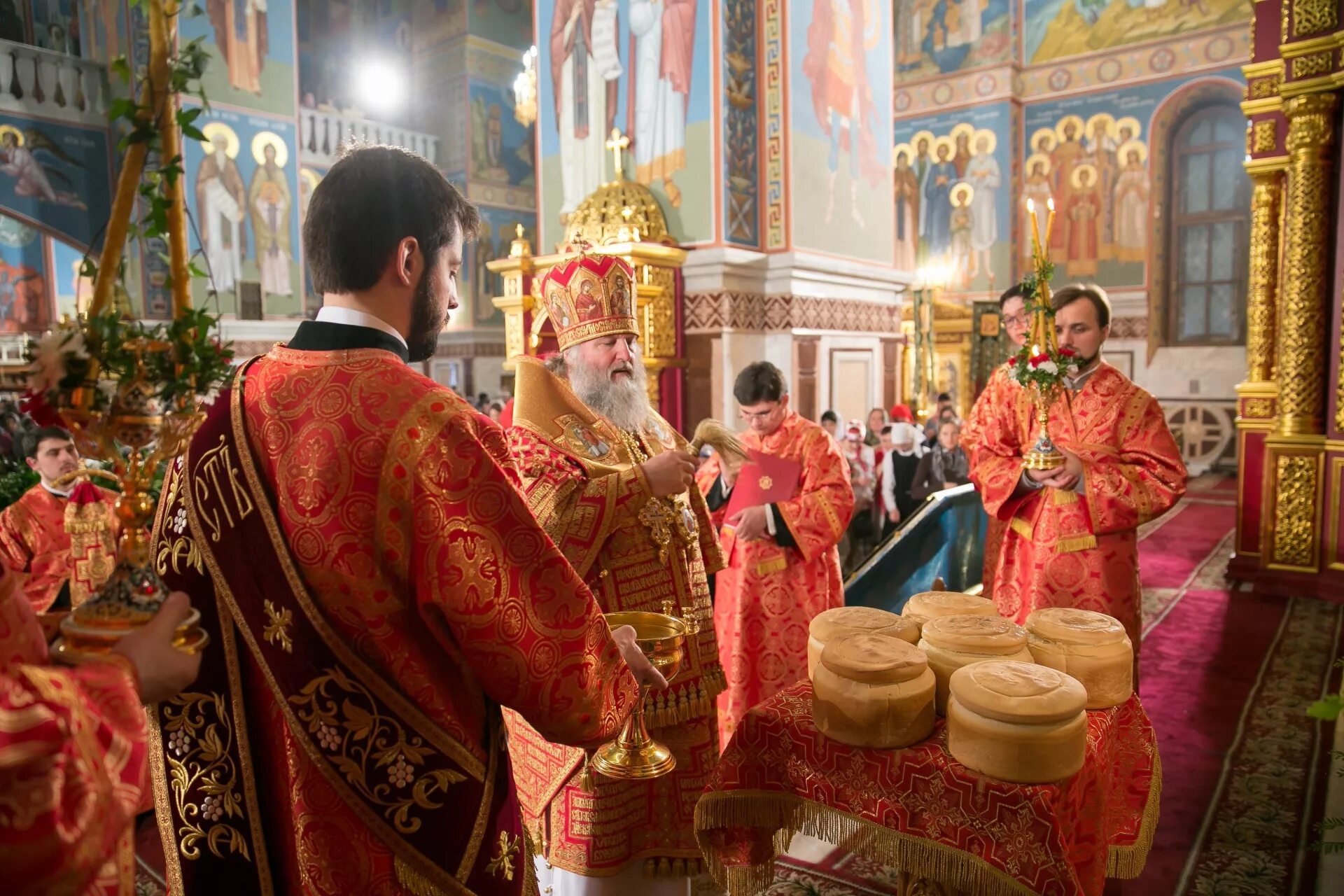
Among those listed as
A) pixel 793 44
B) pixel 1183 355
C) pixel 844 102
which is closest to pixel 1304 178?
pixel 844 102

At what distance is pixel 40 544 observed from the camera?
3768 millimetres

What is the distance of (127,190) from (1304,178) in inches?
321

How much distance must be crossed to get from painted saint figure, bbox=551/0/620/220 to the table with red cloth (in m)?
5.29

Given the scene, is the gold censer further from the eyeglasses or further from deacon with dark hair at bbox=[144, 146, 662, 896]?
the eyeglasses

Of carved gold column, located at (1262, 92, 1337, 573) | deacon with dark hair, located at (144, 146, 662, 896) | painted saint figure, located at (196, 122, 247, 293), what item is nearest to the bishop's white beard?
deacon with dark hair, located at (144, 146, 662, 896)

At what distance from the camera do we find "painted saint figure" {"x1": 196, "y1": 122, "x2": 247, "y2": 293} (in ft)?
42.5

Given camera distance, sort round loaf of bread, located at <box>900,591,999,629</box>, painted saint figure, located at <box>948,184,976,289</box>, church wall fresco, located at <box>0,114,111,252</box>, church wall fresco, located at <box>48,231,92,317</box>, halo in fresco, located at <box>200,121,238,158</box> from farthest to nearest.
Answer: painted saint figure, located at <box>948,184,976,289</box>
church wall fresco, located at <box>48,231,92,317</box>
halo in fresco, located at <box>200,121,238,158</box>
church wall fresco, located at <box>0,114,111,252</box>
round loaf of bread, located at <box>900,591,999,629</box>

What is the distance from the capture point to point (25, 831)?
2.76ft

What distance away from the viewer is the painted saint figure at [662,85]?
598 centimetres

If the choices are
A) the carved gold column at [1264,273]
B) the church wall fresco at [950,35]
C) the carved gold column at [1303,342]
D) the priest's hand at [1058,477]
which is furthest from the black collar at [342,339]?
the church wall fresco at [950,35]

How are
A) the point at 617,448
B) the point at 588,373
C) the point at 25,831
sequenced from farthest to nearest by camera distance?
the point at 588,373, the point at 617,448, the point at 25,831

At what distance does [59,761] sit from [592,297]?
2172 millimetres

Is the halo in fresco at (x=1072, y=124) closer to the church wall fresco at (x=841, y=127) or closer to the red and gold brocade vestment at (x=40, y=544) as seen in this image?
the church wall fresco at (x=841, y=127)

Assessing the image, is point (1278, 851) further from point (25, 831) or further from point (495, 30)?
point (495, 30)
